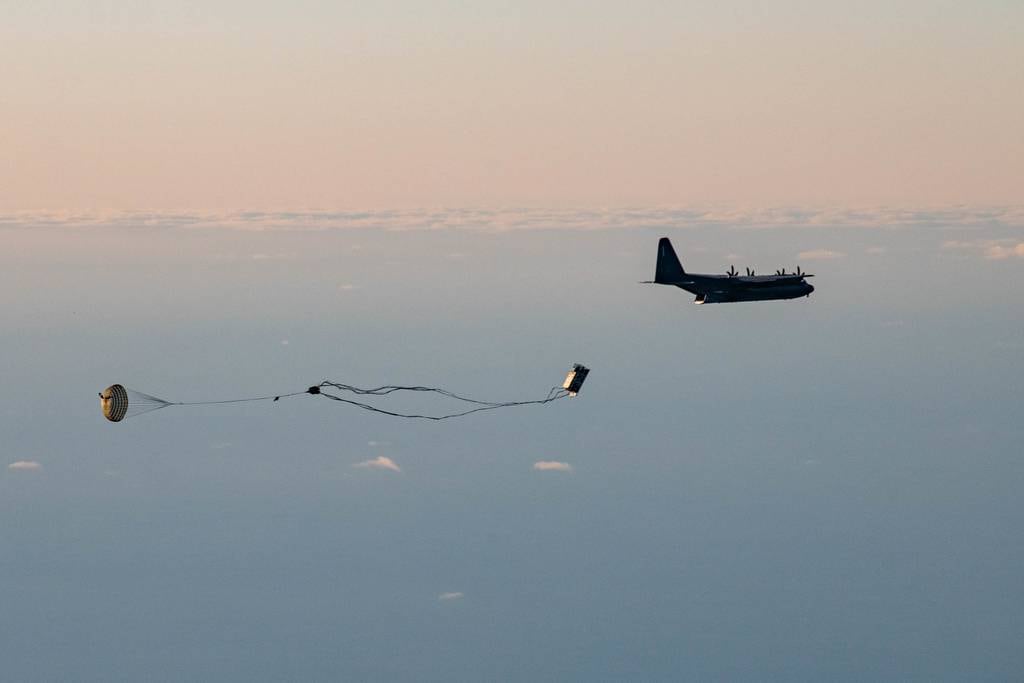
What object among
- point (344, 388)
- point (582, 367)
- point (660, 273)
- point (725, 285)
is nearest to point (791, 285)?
point (725, 285)

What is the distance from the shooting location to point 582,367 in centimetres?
12594

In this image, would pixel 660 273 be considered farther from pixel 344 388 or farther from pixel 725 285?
pixel 344 388

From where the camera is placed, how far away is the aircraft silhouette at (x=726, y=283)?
163 metres

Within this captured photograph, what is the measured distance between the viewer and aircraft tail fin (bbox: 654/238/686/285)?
162m

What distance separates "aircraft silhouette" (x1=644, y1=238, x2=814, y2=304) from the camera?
16325 centimetres

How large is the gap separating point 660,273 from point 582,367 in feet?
137

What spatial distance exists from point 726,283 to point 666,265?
36.0ft

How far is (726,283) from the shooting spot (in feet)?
552

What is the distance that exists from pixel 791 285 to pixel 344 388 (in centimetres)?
9193

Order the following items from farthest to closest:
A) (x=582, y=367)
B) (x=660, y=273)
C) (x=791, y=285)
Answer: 1. (x=791, y=285)
2. (x=660, y=273)
3. (x=582, y=367)

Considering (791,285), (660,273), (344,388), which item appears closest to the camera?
(344,388)

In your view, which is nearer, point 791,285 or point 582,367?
point 582,367

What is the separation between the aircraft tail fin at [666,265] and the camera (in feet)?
532

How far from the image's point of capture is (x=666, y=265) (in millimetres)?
163250
